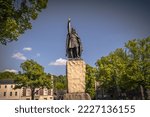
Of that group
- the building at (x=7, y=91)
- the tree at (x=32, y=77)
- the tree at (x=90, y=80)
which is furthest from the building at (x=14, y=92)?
the tree at (x=90, y=80)

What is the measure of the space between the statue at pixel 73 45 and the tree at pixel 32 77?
17.9m

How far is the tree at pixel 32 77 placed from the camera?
26125mm

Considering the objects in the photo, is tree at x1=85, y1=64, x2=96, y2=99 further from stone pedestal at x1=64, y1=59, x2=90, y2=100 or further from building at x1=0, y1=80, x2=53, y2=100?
building at x1=0, y1=80, x2=53, y2=100

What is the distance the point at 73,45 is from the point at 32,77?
61.9 ft

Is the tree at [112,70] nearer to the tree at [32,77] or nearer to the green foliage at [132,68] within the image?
the green foliage at [132,68]

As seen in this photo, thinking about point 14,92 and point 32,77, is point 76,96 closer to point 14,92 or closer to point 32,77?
point 32,77

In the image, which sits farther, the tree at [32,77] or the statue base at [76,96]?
the tree at [32,77]

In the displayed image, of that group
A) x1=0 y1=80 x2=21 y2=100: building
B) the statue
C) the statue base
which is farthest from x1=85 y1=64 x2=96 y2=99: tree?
x1=0 y1=80 x2=21 y2=100: building

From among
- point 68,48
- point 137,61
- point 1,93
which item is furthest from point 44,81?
point 1,93

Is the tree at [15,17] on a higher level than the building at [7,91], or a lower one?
higher

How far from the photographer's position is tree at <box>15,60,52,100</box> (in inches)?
1029

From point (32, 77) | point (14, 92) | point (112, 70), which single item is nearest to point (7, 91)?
point (14, 92)

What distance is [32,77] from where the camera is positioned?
26828mm

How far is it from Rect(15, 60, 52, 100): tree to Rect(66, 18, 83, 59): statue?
1791cm
